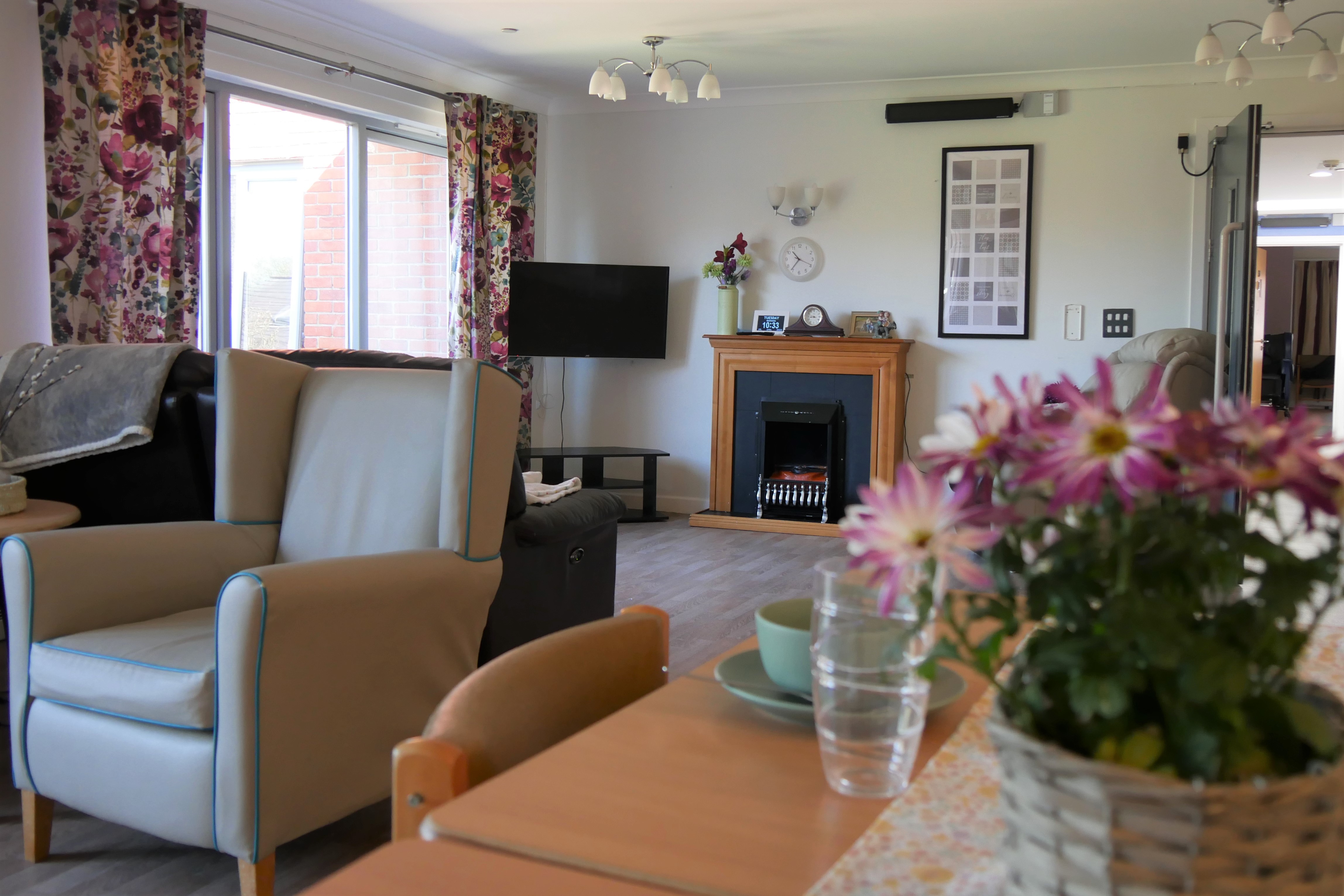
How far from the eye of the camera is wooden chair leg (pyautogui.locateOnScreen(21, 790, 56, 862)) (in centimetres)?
219

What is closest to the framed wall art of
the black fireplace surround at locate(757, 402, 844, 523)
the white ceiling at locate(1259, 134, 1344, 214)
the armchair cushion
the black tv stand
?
the black fireplace surround at locate(757, 402, 844, 523)

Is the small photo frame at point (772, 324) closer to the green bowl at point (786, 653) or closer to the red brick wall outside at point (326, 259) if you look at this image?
the red brick wall outside at point (326, 259)

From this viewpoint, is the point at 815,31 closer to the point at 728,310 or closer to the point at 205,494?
the point at 728,310

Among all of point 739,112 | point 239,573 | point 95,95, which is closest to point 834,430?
point 739,112

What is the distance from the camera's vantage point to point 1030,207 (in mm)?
6141

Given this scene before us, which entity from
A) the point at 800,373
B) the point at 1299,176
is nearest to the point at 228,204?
the point at 800,373

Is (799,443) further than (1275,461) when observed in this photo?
Yes

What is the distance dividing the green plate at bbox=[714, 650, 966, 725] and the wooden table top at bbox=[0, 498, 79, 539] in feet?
6.36

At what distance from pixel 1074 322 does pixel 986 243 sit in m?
0.66

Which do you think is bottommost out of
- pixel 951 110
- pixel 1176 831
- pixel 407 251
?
pixel 1176 831

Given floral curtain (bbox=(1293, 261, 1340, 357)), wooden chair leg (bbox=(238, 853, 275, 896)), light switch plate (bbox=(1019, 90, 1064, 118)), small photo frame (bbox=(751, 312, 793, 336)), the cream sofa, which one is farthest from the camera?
floral curtain (bbox=(1293, 261, 1340, 357))

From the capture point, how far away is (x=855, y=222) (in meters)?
6.49

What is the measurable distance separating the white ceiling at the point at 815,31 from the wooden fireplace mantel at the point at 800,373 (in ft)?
5.03

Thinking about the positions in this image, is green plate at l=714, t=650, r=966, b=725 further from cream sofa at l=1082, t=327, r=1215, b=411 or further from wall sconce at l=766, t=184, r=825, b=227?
wall sconce at l=766, t=184, r=825, b=227
